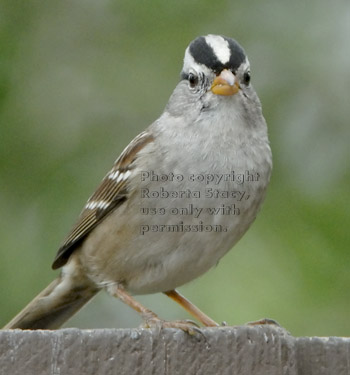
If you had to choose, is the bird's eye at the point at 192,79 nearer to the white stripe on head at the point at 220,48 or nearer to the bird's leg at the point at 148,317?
the white stripe on head at the point at 220,48

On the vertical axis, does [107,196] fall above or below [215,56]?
below

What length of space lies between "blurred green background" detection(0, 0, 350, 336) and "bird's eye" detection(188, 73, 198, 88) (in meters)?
0.11

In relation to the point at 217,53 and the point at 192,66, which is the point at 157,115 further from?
the point at 217,53

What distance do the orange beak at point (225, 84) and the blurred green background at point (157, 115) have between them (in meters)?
0.26

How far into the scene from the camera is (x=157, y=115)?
3.71 m

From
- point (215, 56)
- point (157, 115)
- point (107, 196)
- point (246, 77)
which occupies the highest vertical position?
point (215, 56)

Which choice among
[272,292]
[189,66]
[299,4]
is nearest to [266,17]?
[299,4]

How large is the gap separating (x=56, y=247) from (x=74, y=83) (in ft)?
2.20

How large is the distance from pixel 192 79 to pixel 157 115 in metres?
0.33

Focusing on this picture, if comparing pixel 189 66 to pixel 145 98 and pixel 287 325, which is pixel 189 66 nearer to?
pixel 145 98

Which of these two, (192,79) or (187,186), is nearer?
(187,186)

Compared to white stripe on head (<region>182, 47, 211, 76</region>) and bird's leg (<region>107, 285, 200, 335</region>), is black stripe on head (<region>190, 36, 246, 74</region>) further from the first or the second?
bird's leg (<region>107, 285, 200, 335</region>)

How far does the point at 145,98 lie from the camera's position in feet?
11.7

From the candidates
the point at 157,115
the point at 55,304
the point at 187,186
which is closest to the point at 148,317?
the point at 187,186
